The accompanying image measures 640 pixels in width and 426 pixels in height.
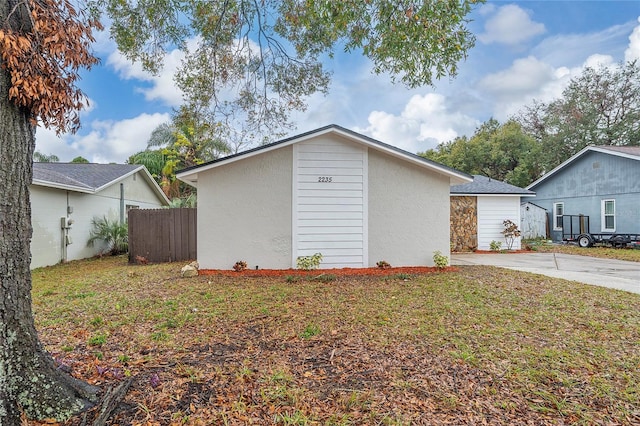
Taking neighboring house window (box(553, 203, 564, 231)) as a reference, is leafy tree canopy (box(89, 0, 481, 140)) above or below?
above

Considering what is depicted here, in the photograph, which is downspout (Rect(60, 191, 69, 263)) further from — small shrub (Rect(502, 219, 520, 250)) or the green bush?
small shrub (Rect(502, 219, 520, 250))

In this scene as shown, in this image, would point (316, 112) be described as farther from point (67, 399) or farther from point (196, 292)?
point (67, 399)

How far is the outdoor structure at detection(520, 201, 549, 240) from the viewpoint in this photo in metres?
17.0

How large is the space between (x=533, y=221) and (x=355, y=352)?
1770 cm

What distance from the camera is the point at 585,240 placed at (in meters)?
14.6

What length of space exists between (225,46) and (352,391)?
6.22 metres

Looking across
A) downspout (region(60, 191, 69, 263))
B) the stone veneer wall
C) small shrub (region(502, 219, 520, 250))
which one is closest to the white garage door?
the stone veneer wall

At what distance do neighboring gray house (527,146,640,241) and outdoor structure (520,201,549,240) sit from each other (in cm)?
58

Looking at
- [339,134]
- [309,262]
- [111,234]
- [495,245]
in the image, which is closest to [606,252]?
[495,245]

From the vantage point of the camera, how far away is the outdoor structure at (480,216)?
13180mm

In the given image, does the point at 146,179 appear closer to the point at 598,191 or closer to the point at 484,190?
the point at 484,190

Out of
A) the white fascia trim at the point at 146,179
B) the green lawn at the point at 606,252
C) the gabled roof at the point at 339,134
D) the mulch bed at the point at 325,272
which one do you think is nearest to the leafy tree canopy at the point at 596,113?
the green lawn at the point at 606,252

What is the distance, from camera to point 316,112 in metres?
8.70

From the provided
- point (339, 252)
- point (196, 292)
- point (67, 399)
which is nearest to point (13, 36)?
point (67, 399)
